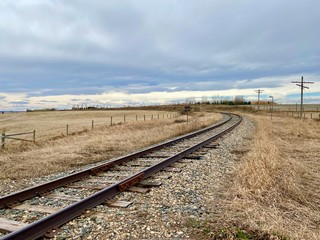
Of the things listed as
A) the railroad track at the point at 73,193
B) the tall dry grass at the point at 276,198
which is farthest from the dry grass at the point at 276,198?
the railroad track at the point at 73,193

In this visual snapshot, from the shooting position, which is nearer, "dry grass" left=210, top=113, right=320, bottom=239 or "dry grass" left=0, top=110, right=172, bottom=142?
"dry grass" left=210, top=113, right=320, bottom=239

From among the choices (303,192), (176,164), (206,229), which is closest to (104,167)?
(176,164)

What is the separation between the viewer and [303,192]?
625 centimetres

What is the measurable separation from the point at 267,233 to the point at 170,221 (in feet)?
4.87

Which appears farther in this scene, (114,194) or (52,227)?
(114,194)

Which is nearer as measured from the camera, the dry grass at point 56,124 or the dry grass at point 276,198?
the dry grass at point 276,198

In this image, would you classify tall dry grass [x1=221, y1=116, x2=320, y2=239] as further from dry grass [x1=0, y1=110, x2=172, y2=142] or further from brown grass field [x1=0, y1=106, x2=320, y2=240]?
dry grass [x1=0, y1=110, x2=172, y2=142]

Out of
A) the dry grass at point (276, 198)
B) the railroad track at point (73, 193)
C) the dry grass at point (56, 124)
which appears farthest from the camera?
the dry grass at point (56, 124)

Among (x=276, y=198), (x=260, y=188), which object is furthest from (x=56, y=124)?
(x=276, y=198)

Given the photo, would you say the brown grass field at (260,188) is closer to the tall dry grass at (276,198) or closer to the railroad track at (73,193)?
the tall dry grass at (276,198)

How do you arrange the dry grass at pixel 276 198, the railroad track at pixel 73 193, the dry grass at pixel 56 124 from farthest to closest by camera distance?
the dry grass at pixel 56 124, the dry grass at pixel 276 198, the railroad track at pixel 73 193

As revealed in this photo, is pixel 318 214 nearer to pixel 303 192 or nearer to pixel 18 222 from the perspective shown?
pixel 303 192

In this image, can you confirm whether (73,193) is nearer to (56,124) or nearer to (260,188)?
(260,188)

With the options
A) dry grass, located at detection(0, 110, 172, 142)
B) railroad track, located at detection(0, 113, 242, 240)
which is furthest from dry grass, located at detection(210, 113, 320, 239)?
dry grass, located at detection(0, 110, 172, 142)
